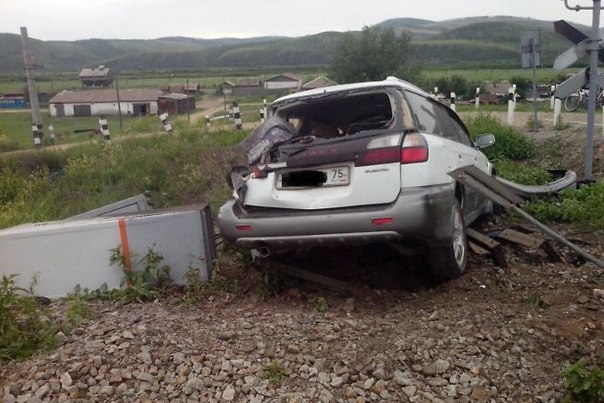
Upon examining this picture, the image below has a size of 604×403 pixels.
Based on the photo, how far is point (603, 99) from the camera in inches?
789

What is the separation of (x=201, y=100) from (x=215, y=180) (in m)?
20.8

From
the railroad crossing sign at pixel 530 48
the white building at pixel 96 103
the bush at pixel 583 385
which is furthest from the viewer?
the white building at pixel 96 103

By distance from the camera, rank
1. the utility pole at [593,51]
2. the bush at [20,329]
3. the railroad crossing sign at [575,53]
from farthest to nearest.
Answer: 1. the railroad crossing sign at [575,53]
2. the utility pole at [593,51]
3. the bush at [20,329]

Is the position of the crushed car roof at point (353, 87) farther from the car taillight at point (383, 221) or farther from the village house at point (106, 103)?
the village house at point (106, 103)

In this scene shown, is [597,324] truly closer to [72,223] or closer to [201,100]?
[72,223]

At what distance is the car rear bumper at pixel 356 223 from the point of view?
4254 mm

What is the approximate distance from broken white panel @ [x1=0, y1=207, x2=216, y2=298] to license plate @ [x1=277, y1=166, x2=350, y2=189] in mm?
934

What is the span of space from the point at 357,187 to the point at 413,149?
18.7 inches

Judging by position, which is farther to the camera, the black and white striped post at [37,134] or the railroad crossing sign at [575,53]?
the black and white striped post at [37,134]

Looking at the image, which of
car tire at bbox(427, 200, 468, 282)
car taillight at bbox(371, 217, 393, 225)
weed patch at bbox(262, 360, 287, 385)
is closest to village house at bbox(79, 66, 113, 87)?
car tire at bbox(427, 200, 468, 282)

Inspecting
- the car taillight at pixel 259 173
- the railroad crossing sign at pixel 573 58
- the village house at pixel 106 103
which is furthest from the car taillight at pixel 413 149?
the village house at pixel 106 103

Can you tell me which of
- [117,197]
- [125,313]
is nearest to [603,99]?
[117,197]

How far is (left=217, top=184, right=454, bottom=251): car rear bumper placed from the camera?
425 cm

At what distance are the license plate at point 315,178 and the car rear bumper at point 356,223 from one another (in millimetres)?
211
